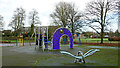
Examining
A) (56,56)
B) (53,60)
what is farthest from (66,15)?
(53,60)

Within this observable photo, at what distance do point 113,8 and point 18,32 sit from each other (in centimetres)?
2813

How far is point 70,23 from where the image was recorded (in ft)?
89.8

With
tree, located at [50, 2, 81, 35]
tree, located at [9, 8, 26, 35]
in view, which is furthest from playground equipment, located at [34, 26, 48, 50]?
tree, located at [9, 8, 26, 35]

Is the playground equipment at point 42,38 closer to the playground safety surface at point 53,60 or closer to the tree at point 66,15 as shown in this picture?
A: the playground safety surface at point 53,60

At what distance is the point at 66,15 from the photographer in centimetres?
2731

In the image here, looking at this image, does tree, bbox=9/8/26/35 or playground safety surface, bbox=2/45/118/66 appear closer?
playground safety surface, bbox=2/45/118/66

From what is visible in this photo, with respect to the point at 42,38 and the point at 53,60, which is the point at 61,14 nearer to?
the point at 42,38

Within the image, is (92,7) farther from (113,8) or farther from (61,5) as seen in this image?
(61,5)

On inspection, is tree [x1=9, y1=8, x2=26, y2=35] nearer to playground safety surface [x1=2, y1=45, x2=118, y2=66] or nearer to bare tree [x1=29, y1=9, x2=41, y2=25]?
bare tree [x1=29, y1=9, x2=41, y2=25]

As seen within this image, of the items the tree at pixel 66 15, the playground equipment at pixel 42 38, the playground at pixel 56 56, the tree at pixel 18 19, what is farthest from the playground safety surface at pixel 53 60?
the tree at pixel 18 19

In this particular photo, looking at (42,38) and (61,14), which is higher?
(61,14)

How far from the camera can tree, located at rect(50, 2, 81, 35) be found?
1059 inches

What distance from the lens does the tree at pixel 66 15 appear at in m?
26.9

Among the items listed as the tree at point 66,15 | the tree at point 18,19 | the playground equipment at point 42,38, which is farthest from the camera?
the tree at point 18,19
